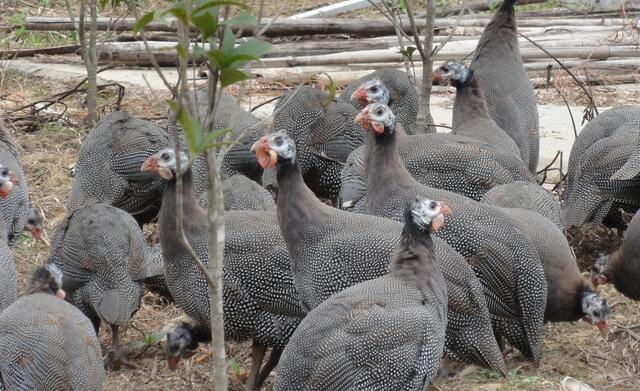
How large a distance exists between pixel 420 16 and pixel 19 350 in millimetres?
7195

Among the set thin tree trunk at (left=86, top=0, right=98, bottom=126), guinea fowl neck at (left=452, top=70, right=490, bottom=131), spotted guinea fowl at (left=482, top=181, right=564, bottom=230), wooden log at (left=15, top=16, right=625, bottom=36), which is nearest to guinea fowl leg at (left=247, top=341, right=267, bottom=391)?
spotted guinea fowl at (left=482, top=181, right=564, bottom=230)

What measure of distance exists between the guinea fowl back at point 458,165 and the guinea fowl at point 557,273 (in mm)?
528

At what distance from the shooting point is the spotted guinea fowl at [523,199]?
572 cm

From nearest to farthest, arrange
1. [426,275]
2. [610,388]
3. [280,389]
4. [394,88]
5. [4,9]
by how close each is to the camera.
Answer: [280,389] < [426,275] < [610,388] < [394,88] < [4,9]

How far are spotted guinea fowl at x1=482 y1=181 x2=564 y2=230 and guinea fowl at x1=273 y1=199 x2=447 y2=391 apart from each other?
4.74 ft

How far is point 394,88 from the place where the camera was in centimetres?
725

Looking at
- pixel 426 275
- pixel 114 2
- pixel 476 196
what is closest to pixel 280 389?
pixel 426 275

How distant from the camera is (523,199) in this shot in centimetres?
577

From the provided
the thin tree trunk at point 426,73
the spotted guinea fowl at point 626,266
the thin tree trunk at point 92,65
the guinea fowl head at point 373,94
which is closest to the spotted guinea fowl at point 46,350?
the guinea fowl head at point 373,94

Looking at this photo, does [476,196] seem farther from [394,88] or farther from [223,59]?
[223,59]

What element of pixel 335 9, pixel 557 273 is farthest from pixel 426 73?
pixel 335 9

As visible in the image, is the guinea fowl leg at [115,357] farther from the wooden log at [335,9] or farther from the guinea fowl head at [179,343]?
the wooden log at [335,9]

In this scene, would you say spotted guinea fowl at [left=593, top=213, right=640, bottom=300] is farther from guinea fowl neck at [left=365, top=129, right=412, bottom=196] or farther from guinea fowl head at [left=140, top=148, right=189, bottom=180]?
guinea fowl head at [left=140, top=148, right=189, bottom=180]

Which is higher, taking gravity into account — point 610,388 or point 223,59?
point 223,59
